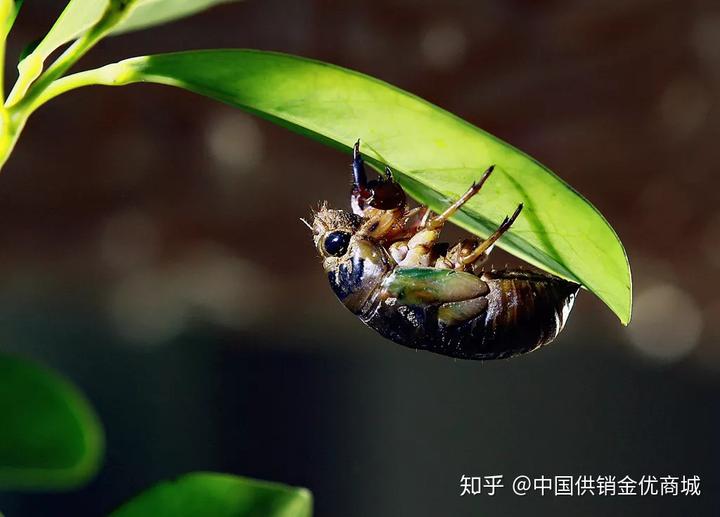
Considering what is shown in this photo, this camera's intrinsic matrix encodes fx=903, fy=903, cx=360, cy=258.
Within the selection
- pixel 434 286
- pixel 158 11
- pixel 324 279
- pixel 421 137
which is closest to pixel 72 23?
pixel 158 11

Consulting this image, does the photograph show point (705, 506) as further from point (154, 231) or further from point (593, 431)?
point (154, 231)

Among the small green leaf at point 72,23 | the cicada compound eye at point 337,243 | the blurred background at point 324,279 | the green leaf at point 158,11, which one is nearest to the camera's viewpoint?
the small green leaf at point 72,23

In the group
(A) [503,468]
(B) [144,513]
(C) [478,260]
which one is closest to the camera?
(B) [144,513]

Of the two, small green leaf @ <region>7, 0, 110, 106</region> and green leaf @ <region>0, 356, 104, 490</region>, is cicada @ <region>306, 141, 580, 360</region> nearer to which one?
small green leaf @ <region>7, 0, 110, 106</region>

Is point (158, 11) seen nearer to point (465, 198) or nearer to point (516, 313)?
point (465, 198)

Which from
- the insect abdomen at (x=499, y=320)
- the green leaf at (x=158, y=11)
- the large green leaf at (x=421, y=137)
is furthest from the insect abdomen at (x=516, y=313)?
the green leaf at (x=158, y=11)

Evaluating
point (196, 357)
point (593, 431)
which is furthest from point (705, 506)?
point (196, 357)

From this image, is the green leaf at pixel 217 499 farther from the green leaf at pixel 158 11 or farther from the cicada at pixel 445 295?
the green leaf at pixel 158 11

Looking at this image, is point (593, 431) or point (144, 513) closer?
point (144, 513)
